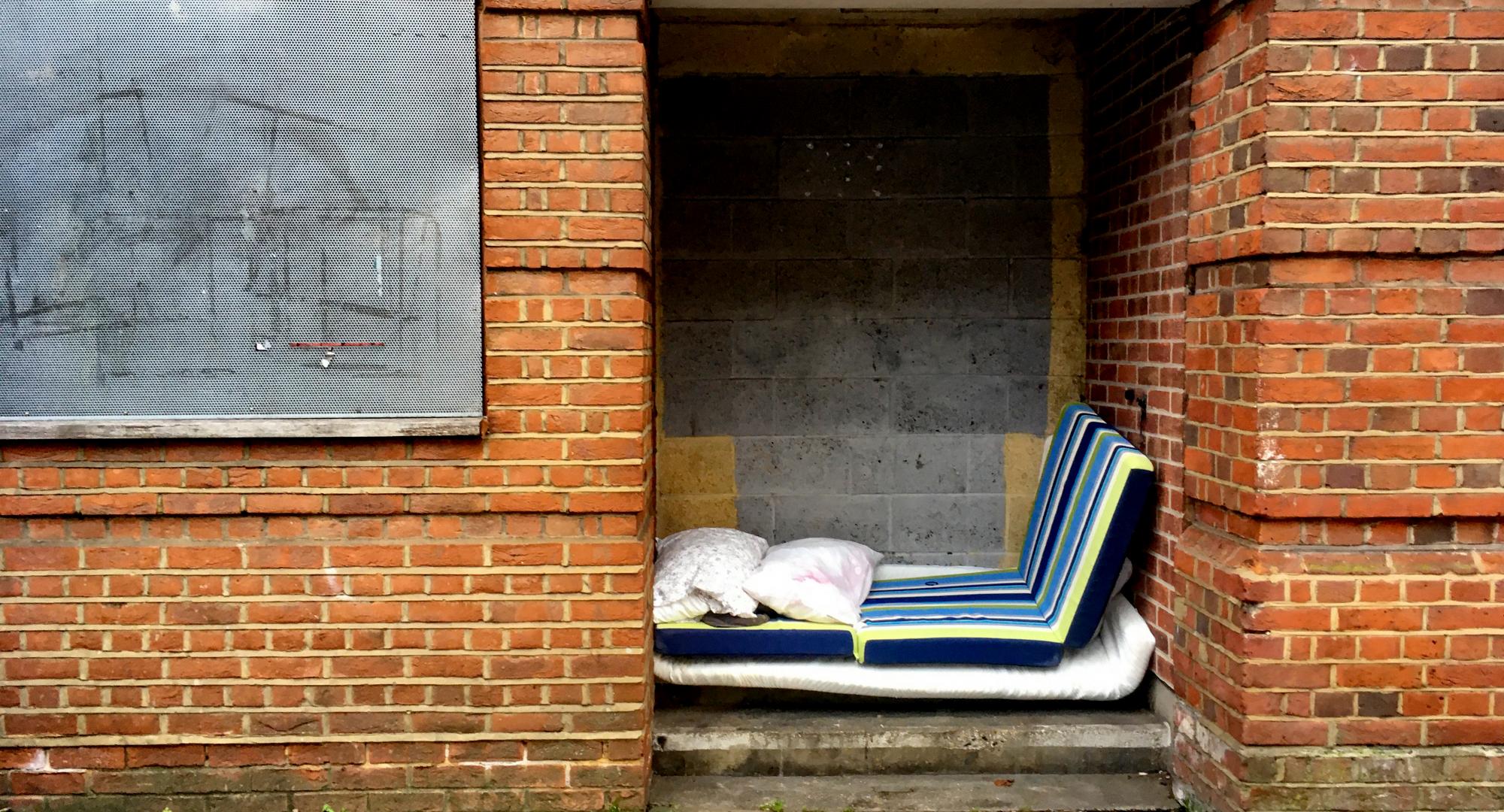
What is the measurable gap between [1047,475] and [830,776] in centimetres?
156

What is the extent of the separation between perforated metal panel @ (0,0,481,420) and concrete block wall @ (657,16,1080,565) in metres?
1.42

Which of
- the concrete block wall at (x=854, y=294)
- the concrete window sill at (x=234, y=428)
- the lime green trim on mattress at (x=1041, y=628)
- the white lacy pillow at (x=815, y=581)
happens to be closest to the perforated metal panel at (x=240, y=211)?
the concrete window sill at (x=234, y=428)

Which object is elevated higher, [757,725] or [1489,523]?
[1489,523]

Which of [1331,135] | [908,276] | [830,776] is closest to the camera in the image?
[1331,135]

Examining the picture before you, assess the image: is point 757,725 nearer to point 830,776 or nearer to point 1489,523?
point 830,776

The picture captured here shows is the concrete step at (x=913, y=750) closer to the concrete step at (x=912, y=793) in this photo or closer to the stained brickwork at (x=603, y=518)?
the concrete step at (x=912, y=793)

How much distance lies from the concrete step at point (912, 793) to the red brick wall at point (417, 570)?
343 mm

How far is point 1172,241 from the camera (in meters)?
3.57

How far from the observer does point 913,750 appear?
3510 millimetres

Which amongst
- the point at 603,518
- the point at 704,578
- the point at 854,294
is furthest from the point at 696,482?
the point at 603,518

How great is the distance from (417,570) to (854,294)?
7.16 ft

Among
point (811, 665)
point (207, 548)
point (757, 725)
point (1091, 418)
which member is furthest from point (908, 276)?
point (207, 548)

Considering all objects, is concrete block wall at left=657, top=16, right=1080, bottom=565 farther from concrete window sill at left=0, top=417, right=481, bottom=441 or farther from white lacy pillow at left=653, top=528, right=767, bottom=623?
concrete window sill at left=0, top=417, right=481, bottom=441

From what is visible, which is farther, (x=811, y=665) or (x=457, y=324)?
(x=811, y=665)
